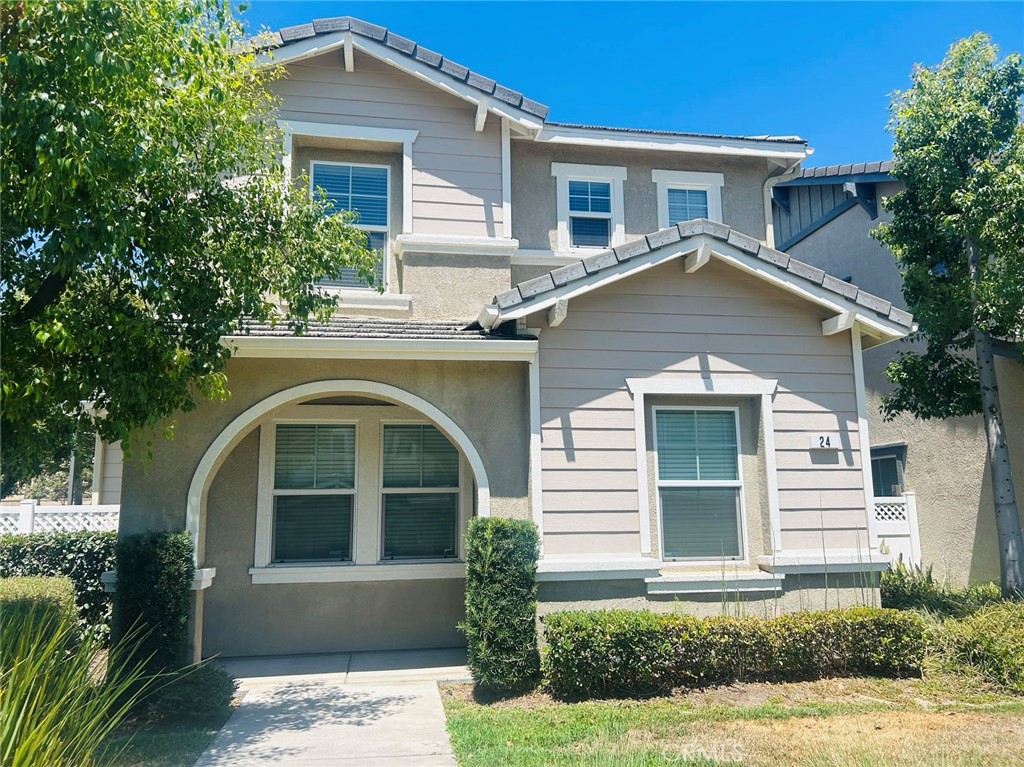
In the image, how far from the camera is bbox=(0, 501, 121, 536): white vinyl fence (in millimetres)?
12227

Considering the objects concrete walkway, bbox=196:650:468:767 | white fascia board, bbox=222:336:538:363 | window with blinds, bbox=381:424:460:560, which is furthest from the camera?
window with blinds, bbox=381:424:460:560

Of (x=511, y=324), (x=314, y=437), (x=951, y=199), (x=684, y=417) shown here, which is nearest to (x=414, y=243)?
(x=511, y=324)

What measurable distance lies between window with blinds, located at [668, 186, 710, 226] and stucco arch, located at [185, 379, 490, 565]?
5.32 metres

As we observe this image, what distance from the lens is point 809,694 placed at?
7.72 metres

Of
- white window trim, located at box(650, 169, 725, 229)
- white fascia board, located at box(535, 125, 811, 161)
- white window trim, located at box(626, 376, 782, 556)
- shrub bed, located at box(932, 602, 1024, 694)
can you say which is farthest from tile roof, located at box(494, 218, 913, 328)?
shrub bed, located at box(932, 602, 1024, 694)

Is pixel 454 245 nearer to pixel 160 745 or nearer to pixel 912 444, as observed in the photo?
pixel 160 745

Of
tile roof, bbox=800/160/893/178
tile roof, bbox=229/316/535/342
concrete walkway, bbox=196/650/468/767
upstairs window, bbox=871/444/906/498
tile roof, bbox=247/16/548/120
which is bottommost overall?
concrete walkway, bbox=196/650/468/767

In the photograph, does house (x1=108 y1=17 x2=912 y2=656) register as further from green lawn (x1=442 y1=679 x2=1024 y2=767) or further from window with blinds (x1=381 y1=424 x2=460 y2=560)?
green lawn (x1=442 y1=679 x2=1024 y2=767)

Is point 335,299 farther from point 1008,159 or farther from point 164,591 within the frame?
point 1008,159

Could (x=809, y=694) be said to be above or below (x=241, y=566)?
below

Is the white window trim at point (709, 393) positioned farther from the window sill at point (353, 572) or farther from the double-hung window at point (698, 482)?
the window sill at point (353, 572)

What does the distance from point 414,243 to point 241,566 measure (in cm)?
467

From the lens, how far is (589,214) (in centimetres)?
1130

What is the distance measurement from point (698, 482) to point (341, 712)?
15.3ft
